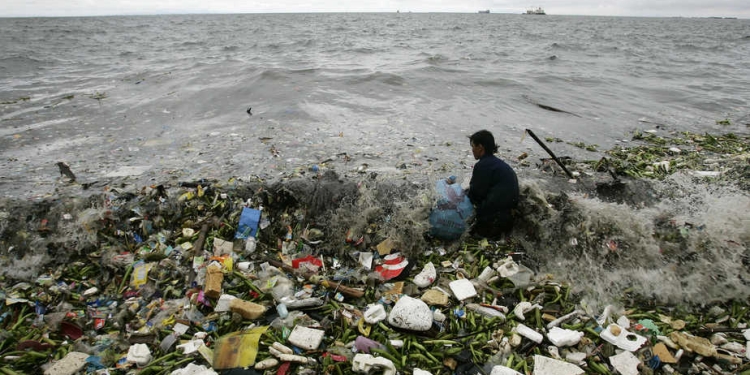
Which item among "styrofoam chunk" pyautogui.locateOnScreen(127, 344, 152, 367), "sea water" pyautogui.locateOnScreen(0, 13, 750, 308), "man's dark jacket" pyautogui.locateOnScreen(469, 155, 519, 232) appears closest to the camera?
"styrofoam chunk" pyautogui.locateOnScreen(127, 344, 152, 367)

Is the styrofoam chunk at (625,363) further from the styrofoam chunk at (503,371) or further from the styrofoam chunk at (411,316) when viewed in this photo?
the styrofoam chunk at (411,316)

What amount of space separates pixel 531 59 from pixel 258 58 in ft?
46.7

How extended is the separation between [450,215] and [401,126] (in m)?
4.57

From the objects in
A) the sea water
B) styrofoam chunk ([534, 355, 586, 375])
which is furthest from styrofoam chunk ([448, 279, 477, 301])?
the sea water

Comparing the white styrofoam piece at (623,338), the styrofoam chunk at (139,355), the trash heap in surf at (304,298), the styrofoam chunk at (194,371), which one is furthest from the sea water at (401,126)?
the styrofoam chunk at (139,355)

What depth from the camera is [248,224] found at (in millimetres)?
4297

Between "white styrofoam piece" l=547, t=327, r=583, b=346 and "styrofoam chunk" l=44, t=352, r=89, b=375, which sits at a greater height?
"white styrofoam piece" l=547, t=327, r=583, b=346

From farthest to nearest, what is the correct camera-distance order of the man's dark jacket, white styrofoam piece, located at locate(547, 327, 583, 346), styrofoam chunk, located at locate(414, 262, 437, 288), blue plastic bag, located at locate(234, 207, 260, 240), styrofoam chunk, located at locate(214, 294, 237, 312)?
blue plastic bag, located at locate(234, 207, 260, 240)
the man's dark jacket
styrofoam chunk, located at locate(414, 262, 437, 288)
styrofoam chunk, located at locate(214, 294, 237, 312)
white styrofoam piece, located at locate(547, 327, 583, 346)

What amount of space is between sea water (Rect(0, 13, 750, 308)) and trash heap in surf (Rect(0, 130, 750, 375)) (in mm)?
346

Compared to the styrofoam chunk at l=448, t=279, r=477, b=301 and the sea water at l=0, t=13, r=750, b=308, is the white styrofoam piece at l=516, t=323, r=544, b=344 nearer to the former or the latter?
the styrofoam chunk at l=448, t=279, r=477, b=301

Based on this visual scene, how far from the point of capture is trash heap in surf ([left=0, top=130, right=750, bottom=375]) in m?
2.72

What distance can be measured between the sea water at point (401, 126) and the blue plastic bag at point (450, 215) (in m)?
0.22

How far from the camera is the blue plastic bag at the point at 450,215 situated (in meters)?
4.24

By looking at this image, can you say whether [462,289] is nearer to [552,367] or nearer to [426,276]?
[426,276]
